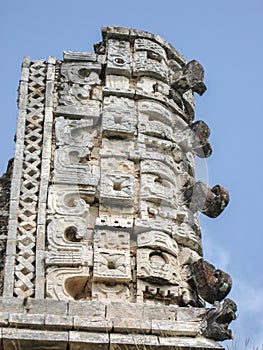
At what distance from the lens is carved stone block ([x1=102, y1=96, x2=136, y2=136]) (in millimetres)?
10854

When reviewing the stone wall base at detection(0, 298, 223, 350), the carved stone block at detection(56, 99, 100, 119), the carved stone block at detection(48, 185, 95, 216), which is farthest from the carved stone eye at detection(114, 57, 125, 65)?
the stone wall base at detection(0, 298, 223, 350)

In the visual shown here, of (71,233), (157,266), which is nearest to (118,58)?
(71,233)

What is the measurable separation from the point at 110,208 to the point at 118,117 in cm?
134

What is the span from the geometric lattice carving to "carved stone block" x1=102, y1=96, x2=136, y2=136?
2.40ft

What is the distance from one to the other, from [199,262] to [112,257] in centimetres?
93

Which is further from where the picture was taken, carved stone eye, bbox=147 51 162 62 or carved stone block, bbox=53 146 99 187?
carved stone eye, bbox=147 51 162 62

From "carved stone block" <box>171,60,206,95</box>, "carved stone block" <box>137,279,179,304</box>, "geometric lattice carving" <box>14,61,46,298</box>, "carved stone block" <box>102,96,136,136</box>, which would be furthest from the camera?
"carved stone block" <box>171,60,206,95</box>

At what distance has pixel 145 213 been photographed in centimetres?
1015

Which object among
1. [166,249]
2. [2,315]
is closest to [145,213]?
[166,249]

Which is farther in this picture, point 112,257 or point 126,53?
point 126,53

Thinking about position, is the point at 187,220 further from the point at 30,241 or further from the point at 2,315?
the point at 2,315

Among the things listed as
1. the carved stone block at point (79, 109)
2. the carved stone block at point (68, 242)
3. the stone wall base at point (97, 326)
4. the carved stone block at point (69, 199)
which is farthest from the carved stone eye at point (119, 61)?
the stone wall base at point (97, 326)

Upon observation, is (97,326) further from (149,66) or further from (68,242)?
(149,66)

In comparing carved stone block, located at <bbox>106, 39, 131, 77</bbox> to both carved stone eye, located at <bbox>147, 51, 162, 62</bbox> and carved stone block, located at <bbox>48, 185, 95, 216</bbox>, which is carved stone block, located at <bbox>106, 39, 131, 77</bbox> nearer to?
carved stone eye, located at <bbox>147, 51, 162, 62</bbox>
